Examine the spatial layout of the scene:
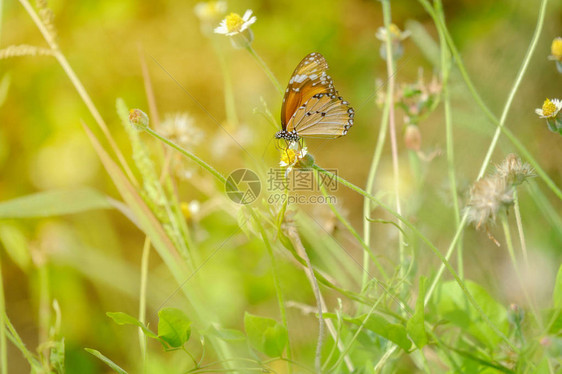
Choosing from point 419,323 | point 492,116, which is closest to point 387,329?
point 419,323

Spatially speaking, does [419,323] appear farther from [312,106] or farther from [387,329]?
[312,106]

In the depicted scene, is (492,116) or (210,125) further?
(210,125)

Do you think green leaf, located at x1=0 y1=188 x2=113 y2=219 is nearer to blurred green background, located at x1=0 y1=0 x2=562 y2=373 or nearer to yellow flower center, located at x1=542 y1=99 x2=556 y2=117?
blurred green background, located at x1=0 y1=0 x2=562 y2=373

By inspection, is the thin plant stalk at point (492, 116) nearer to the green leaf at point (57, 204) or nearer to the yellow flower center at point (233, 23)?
the yellow flower center at point (233, 23)

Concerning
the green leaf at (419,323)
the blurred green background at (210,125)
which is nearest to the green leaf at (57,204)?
the blurred green background at (210,125)

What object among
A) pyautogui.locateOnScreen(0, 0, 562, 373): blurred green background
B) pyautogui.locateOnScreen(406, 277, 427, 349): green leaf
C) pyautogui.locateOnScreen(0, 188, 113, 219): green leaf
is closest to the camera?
pyautogui.locateOnScreen(406, 277, 427, 349): green leaf

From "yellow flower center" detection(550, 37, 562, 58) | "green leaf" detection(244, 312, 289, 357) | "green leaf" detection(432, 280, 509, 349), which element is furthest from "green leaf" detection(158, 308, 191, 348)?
"yellow flower center" detection(550, 37, 562, 58)
